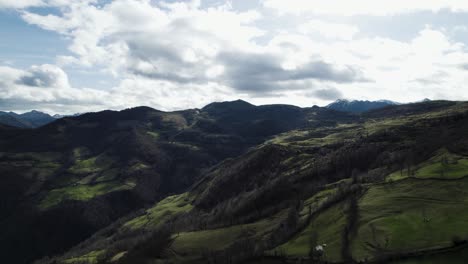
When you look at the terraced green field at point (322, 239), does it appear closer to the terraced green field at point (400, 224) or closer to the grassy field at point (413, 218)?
the terraced green field at point (400, 224)

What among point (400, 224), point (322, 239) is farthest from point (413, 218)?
point (322, 239)

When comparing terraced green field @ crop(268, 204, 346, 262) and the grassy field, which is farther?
terraced green field @ crop(268, 204, 346, 262)

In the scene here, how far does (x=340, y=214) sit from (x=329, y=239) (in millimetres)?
28708

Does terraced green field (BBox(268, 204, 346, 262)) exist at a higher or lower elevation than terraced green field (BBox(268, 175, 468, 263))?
lower

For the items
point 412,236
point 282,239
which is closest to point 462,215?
point 412,236

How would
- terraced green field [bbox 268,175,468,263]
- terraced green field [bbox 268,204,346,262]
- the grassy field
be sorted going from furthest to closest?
1. terraced green field [bbox 268,204,346,262]
2. terraced green field [bbox 268,175,468,263]
3. the grassy field

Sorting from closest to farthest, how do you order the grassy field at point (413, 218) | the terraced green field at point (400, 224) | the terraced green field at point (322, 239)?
the grassy field at point (413, 218), the terraced green field at point (400, 224), the terraced green field at point (322, 239)

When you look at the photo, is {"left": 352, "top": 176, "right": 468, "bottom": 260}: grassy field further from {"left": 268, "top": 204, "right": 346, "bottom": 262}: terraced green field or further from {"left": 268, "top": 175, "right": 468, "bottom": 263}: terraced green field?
{"left": 268, "top": 204, "right": 346, "bottom": 262}: terraced green field

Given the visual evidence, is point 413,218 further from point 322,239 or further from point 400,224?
point 322,239

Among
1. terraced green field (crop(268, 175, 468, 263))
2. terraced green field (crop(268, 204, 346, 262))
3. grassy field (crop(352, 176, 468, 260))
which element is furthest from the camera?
terraced green field (crop(268, 204, 346, 262))

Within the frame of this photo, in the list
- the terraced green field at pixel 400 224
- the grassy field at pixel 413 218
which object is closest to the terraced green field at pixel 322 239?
the terraced green field at pixel 400 224

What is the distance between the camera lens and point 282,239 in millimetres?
191875

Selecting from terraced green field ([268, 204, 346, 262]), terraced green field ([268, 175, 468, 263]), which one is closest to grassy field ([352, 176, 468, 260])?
terraced green field ([268, 175, 468, 263])

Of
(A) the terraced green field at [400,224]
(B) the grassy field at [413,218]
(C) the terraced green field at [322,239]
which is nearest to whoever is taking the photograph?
(B) the grassy field at [413,218]
